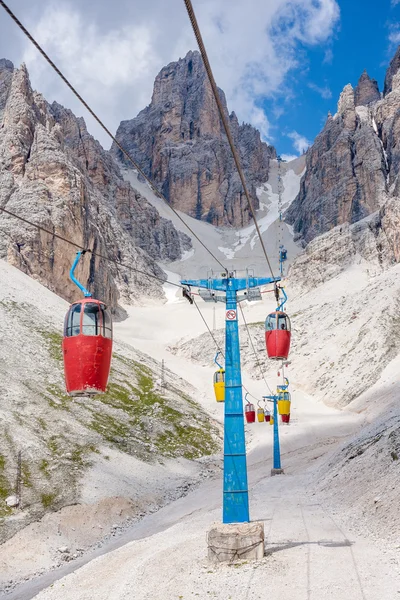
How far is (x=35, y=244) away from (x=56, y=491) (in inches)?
2715

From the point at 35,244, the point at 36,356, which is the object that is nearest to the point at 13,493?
the point at 36,356

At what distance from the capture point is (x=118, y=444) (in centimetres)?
4281

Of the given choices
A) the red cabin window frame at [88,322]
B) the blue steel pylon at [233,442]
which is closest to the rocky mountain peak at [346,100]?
the blue steel pylon at [233,442]

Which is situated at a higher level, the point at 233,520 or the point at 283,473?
the point at 233,520

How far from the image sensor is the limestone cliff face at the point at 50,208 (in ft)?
308

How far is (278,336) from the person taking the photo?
21.1 meters

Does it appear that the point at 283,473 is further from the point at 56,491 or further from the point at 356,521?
the point at 356,521

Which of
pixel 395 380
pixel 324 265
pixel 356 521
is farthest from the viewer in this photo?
pixel 324 265

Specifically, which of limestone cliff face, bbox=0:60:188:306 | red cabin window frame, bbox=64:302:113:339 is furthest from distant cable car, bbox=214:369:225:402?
limestone cliff face, bbox=0:60:188:306

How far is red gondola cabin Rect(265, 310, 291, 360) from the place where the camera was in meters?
21.1

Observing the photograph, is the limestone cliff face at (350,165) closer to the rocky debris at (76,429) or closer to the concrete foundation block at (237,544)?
the rocky debris at (76,429)

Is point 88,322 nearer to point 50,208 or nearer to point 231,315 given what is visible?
point 231,315

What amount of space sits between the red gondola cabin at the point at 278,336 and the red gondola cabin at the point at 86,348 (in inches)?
330

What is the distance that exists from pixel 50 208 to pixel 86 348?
9251 centimetres
